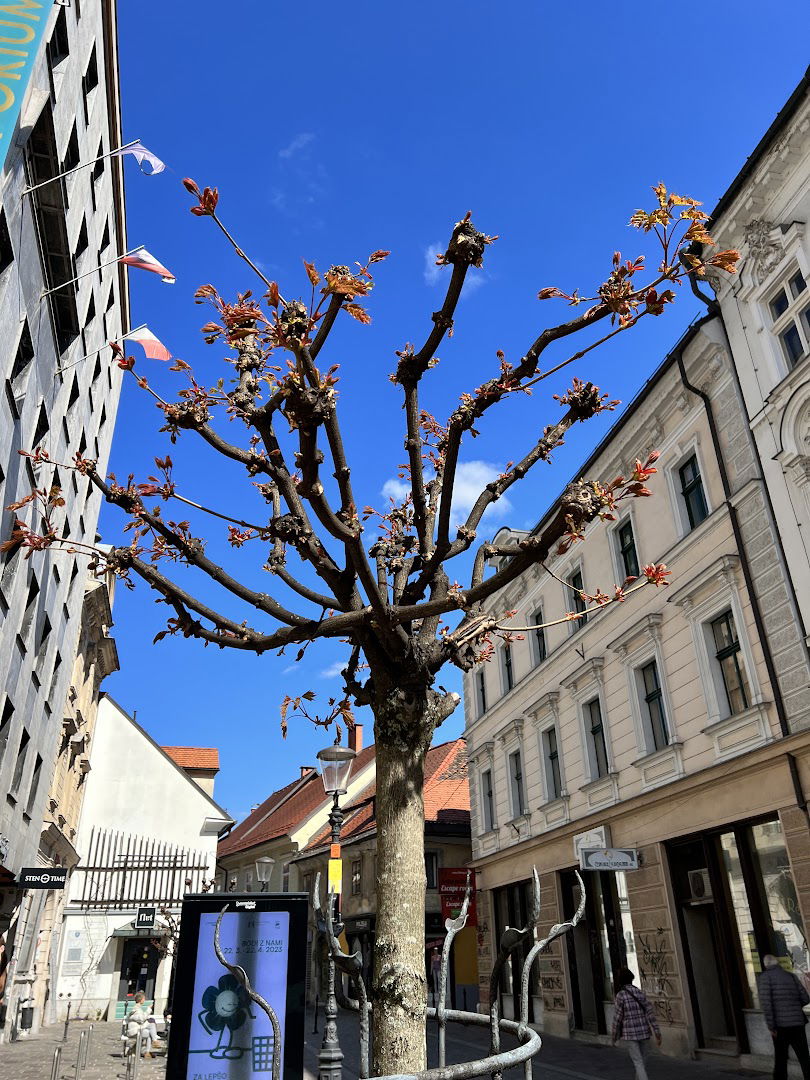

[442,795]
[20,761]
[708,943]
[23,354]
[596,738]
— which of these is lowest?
[708,943]

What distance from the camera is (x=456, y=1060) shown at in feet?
48.2

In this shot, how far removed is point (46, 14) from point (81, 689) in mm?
21781

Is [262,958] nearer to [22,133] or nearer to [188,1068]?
[188,1068]

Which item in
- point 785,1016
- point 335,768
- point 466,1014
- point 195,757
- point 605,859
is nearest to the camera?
point 466,1014

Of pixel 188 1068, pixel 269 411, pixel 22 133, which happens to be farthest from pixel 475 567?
pixel 22 133

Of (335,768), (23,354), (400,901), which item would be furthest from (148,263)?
(400,901)

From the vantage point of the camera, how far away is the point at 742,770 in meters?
13.0

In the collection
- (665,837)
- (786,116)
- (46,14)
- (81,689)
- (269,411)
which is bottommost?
(665,837)

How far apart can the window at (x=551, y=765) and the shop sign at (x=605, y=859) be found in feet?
22.2

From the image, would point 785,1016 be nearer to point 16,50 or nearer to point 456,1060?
point 456,1060

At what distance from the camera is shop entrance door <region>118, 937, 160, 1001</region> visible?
2994 centimetres

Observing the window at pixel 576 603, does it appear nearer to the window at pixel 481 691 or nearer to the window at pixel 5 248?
the window at pixel 481 691

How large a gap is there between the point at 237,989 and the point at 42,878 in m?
11.9

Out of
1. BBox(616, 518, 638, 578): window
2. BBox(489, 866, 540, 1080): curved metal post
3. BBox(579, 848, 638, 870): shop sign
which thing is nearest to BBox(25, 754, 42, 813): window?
BBox(579, 848, 638, 870): shop sign
